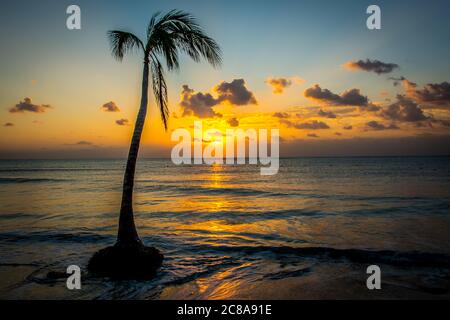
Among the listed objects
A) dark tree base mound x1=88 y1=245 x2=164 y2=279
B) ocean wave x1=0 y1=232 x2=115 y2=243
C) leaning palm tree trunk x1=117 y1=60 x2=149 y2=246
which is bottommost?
ocean wave x1=0 y1=232 x2=115 y2=243

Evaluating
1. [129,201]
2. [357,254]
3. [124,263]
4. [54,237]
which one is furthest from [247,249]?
[54,237]

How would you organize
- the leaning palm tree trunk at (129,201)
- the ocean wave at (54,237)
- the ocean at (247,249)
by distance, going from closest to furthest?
the ocean at (247,249), the leaning palm tree trunk at (129,201), the ocean wave at (54,237)

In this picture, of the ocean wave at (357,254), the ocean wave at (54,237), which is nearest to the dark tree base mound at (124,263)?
the ocean wave at (357,254)

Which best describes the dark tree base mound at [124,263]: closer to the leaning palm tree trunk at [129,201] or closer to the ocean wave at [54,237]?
the leaning palm tree trunk at [129,201]

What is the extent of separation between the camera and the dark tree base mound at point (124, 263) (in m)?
8.95

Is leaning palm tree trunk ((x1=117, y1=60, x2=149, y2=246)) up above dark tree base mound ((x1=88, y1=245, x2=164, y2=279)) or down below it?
above

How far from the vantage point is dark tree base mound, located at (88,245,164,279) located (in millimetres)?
8945

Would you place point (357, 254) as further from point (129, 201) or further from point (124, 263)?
point (129, 201)

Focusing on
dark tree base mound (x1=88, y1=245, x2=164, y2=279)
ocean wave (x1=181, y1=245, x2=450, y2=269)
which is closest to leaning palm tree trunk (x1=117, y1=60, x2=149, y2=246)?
dark tree base mound (x1=88, y1=245, x2=164, y2=279)

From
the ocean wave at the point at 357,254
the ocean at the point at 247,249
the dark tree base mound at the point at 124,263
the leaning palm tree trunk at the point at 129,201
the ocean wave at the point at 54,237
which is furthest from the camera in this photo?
the ocean wave at the point at 54,237

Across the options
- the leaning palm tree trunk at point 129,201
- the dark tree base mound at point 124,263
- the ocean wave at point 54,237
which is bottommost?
the ocean wave at point 54,237

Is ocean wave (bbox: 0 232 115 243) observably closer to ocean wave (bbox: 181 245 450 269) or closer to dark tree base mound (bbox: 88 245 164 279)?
ocean wave (bbox: 181 245 450 269)

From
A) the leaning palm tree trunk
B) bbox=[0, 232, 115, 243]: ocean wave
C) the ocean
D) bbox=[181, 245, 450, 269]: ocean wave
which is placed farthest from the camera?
bbox=[0, 232, 115, 243]: ocean wave
